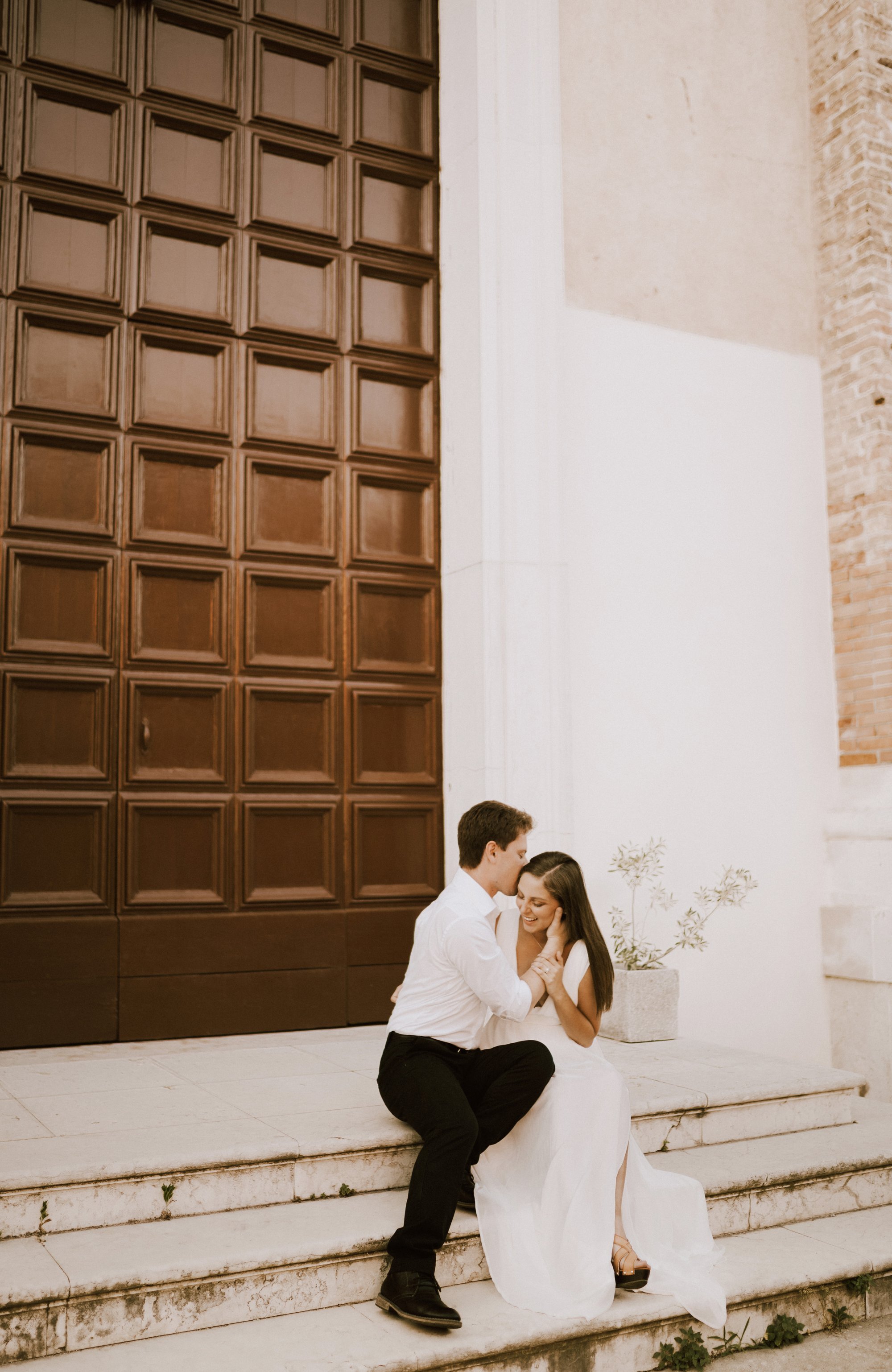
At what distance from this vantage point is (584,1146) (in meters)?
3.98

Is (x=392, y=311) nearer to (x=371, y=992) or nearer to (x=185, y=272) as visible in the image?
(x=185, y=272)

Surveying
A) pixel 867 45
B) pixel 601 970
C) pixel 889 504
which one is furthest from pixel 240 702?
pixel 867 45

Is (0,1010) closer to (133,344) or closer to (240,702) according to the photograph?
(240,702)

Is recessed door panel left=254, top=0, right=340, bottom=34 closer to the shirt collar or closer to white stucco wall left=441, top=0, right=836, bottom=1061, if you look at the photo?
white stucco wall left=441, top=0, right=836, bottom=1061

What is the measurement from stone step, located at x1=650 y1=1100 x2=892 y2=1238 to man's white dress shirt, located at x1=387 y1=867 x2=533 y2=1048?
103cm

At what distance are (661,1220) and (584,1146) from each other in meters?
0.39

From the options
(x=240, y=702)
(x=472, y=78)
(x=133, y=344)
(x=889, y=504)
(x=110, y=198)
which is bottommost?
(x=240, y=702)

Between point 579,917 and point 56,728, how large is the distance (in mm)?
2999

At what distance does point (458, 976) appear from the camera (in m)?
4.11

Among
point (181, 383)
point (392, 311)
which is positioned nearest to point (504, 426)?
point (392, 311)

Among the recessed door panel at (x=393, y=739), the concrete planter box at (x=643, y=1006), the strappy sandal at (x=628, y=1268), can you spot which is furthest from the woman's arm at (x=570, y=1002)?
the recessed door panel at (x=393, y=739)

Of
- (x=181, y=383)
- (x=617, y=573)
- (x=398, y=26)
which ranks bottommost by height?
(x=617, y=573)

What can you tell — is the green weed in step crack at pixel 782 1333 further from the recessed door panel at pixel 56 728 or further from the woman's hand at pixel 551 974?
the recessed door panel at pixel 56 728

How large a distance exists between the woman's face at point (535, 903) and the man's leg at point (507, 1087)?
1.38ft
